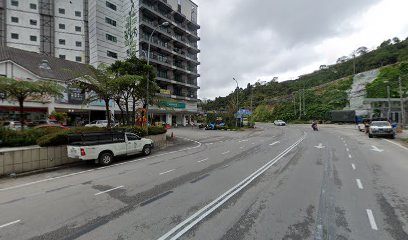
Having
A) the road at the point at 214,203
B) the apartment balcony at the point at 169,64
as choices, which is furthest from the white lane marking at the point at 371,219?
the apartment balcony at the point at 169,64

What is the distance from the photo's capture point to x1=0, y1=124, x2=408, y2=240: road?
16.1ft

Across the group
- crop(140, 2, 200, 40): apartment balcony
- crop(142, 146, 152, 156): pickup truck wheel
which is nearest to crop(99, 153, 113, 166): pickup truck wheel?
crop(142, 146, 152, 156): pickup truck wheel

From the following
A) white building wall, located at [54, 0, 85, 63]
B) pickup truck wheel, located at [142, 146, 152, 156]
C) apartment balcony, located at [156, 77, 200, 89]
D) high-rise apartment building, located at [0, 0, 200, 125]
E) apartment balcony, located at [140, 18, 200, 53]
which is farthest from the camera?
white building wall, located at [54, 0, 85, 63]

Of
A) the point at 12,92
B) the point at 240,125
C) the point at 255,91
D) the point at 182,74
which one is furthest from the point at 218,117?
the point at 255,91

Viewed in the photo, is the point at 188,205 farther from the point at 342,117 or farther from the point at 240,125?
the point at 342,117

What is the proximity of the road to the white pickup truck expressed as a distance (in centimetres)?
151

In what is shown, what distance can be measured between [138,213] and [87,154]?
769cm

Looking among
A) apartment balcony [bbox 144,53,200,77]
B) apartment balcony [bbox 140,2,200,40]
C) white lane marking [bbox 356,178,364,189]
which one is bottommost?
white lane marking [bbox 356,178,364,189]

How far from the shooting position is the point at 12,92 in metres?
17.2

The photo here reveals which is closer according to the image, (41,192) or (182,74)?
(41,192)

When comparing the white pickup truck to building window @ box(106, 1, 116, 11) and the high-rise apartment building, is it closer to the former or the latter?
the high-rise apartment building

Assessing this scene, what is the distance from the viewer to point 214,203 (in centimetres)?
645

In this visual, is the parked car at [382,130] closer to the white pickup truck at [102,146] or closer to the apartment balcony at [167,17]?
the white pickup truck at [102,146]

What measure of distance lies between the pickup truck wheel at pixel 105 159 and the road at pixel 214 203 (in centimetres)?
192
